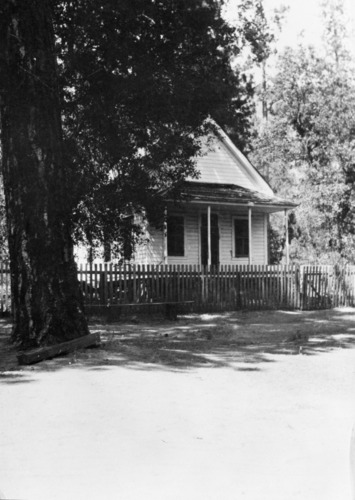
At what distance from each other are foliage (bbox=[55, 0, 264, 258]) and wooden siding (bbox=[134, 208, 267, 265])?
10.7m

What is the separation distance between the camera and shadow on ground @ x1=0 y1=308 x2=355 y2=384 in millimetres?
8555

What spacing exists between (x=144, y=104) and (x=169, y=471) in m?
12.3

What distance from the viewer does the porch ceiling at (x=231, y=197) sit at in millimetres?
25969

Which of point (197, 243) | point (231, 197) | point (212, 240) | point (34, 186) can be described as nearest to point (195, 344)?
point (34, 186)

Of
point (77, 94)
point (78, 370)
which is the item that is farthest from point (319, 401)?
point (77, 94)

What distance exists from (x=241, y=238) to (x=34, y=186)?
1972 centimetres

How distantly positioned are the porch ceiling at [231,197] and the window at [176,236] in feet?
5.30

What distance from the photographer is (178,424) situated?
5.20 meters

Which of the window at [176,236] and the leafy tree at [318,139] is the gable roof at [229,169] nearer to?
the window at [176,236]

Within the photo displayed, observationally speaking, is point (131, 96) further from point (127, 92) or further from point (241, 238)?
point (241, 238)

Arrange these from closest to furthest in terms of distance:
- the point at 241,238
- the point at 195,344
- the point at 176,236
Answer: the point at 195,344 < the point at 176,236 < the point at 241,238

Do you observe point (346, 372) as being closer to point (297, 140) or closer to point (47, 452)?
point (47, 452)

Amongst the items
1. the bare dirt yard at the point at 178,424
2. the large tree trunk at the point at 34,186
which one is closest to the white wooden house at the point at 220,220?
the large tree trunk at the point at 34,186

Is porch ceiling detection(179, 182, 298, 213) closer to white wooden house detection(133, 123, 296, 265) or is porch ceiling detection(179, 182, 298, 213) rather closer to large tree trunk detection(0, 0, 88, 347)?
white wooden house detection(133, 123, 296, 265)
